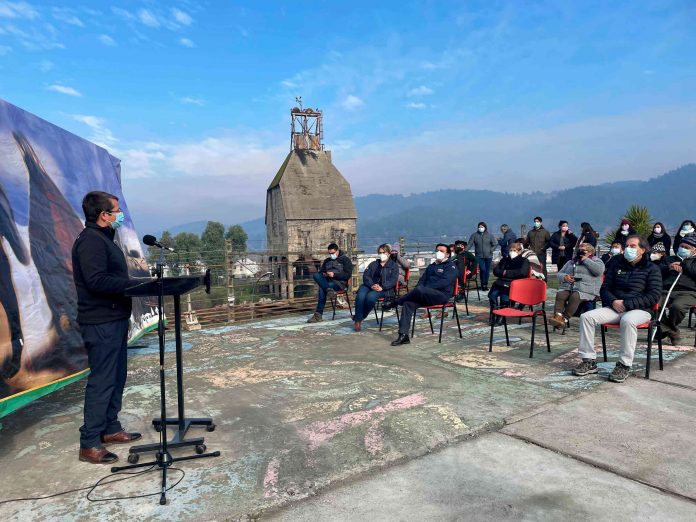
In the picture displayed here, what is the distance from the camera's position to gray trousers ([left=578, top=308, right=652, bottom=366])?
4.61 metres

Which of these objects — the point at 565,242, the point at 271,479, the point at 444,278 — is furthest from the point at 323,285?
the point at 271,479

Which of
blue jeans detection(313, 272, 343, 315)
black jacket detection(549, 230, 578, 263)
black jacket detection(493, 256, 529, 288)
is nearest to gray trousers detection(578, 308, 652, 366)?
black jacket detection(493, 256, 529, 288)

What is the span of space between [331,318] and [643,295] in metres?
5.37

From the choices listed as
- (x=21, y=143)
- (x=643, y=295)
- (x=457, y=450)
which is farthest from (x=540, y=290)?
(x=21, y=143)

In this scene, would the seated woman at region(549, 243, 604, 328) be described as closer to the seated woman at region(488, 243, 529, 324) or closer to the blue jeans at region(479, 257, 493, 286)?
the seated woman at region(488, 243, 529, 324)

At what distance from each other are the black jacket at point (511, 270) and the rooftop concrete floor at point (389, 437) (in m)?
2.10

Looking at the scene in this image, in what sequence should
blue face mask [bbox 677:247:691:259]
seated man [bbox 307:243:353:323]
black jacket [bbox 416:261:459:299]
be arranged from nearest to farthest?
blue face mask [bbox 677:247:691:259] < black jacket [bbox 416:261:459:299] < seated man [bbox 307:243:353:323]

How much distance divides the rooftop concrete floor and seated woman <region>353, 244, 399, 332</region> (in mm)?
1843

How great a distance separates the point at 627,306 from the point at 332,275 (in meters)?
4.99

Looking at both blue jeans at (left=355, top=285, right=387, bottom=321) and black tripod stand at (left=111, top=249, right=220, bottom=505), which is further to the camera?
blue jeans at (left=355, top=285, right=387, bottom=321)

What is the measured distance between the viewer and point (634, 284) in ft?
16.5

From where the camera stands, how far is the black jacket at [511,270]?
7574mm

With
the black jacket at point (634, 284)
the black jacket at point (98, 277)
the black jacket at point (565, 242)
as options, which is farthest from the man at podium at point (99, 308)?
the black jacket at point (565, 242)

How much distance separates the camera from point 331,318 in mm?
8992
